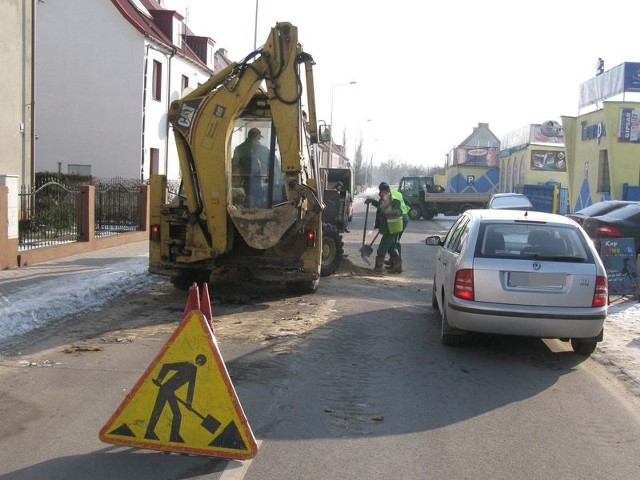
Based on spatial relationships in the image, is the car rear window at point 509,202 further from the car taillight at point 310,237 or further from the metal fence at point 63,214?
the car taillight at point 310,237

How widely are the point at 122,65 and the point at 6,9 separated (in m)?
12.7

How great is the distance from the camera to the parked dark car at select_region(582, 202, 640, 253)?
40.4 feet

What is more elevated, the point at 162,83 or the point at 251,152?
the point at 162,83

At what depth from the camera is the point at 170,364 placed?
4551 millimetres

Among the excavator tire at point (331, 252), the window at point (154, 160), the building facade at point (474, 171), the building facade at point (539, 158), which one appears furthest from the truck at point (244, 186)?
the building facade at point (474, 171)

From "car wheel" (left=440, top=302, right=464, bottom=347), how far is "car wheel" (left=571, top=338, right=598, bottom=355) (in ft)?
3.98

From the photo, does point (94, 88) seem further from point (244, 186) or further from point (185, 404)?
point (185, 404)

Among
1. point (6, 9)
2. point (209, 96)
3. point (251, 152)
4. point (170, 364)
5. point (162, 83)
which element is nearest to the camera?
point (170, 364)

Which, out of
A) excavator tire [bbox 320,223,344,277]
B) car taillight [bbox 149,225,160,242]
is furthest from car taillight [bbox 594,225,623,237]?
car taillight [bbox 149,225,160,242]

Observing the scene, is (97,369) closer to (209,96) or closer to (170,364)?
(170,364)

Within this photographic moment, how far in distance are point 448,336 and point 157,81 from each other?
27.1m

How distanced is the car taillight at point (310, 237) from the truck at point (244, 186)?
0.05ft

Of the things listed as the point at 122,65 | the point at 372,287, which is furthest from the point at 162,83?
the point at 372,287

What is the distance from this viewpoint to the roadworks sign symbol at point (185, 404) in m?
4.45
